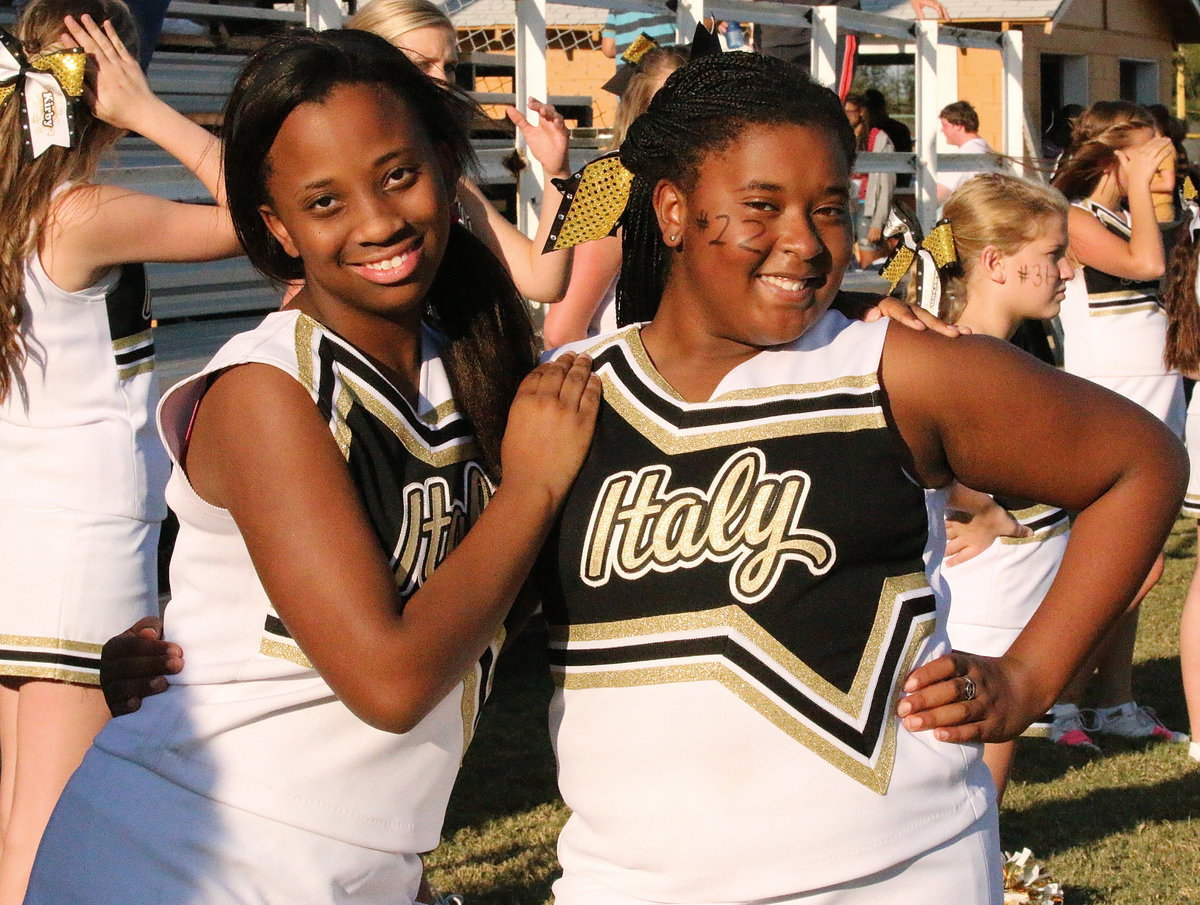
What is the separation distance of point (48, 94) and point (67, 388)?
57 centimetres

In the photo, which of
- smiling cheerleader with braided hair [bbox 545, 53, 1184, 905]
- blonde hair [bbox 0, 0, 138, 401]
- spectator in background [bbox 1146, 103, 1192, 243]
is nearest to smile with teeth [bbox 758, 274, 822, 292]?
smiling cheerleader with braided hair [bbox 545, 53, 1184, 905]

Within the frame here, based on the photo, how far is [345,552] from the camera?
163 cm

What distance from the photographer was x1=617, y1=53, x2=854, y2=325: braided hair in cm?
179

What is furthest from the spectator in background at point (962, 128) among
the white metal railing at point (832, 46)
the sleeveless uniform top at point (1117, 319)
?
the sleeveless uniform top at point (1117, 319)

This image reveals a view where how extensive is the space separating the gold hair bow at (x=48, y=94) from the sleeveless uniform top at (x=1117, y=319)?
13.6ft

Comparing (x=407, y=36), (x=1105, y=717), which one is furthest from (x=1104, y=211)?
→ (x=407, y=36)

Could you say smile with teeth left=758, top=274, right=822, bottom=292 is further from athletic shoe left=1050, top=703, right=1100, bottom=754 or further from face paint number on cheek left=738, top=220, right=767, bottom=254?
athletic shoe left=1050, top=703, right=1100, bottom=754

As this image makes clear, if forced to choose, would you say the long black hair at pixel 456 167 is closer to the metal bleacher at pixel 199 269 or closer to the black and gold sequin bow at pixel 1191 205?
the metal bleacher at pixel 199 269

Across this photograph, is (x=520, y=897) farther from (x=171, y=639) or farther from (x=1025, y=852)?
(x=171, y=639)

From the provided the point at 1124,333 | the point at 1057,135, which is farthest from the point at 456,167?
the point at 1057,135

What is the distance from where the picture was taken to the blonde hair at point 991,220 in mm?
3658

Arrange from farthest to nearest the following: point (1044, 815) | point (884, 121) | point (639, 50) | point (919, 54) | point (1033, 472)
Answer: point (884, 121) → point (919, 54) → point (1044, 815) → point (639, 50) → point (1033, 472)

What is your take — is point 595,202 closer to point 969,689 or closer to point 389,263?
point 389,263

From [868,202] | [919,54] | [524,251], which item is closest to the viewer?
[524,251]
